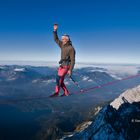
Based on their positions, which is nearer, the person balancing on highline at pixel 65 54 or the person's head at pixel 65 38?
the person's head at pixel 65 38

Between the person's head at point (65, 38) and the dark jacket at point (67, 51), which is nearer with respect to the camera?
the person's head at point (65, 38)

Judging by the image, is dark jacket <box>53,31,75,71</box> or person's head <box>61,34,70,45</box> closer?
person's head <box>61,34,70,45</box>

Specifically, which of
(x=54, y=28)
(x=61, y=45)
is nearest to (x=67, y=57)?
(x=61, y=45)

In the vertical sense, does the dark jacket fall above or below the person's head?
below

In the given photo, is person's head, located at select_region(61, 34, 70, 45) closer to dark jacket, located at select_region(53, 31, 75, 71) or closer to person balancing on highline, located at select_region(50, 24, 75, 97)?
person balancing on highline, located at select_region(50, 24, 75, 97)

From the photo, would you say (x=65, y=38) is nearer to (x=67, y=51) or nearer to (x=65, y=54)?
(x=67, y=51)

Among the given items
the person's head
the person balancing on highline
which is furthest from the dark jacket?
the person's head

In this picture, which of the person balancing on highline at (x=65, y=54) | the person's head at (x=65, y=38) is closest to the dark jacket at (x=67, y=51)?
the person balancing on highline at (x=65, y=54)

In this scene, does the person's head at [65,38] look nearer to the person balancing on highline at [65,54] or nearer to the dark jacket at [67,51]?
the person balancing on highline at [65,54]

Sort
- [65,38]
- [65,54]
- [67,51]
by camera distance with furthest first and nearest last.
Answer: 1. [65,54]
2. [67,51]
3. [65,38]

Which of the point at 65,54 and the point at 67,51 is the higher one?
the point at 67,51

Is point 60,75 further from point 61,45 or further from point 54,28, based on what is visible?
point 54,28

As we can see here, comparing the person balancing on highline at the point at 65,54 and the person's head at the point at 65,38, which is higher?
the person's head at the point at 65,38

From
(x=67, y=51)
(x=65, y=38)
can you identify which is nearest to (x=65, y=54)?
(x=67, y=51)
